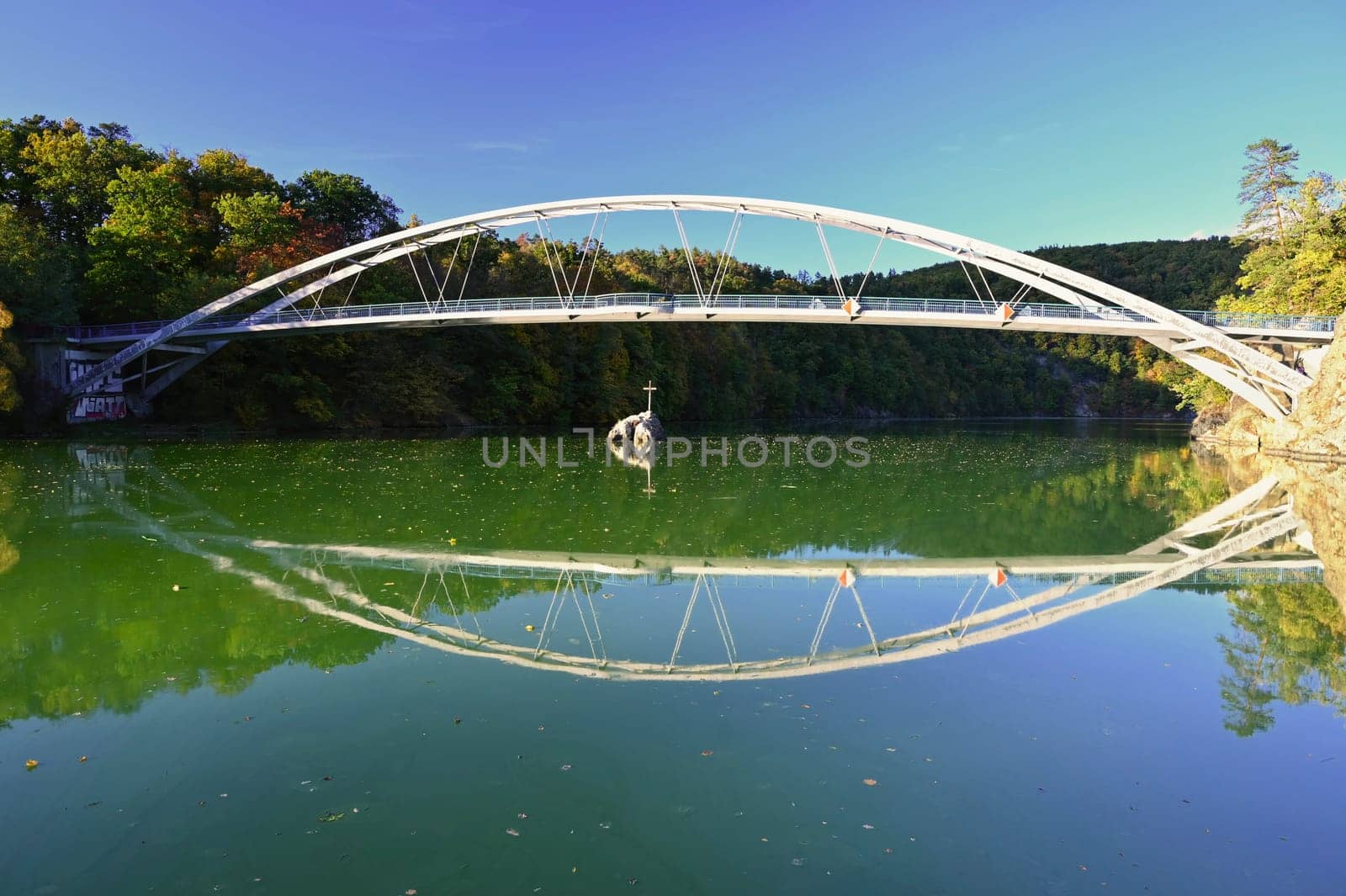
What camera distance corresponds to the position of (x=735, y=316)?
110 feet

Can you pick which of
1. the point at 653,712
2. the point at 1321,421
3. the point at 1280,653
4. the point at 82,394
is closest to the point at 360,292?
the point at 82,394

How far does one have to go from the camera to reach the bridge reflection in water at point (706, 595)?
789 cm

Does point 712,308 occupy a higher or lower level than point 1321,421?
higher

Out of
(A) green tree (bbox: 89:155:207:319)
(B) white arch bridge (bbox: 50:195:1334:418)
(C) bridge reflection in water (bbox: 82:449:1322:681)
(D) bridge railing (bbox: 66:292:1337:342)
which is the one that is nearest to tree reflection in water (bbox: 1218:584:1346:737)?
(C) bridge reflection in water (bbox: 82:449:1322:681)

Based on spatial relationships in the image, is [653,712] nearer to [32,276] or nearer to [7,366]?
[7,366]

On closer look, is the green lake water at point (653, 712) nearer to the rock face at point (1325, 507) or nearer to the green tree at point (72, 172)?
the rock face at point (1325, 507)

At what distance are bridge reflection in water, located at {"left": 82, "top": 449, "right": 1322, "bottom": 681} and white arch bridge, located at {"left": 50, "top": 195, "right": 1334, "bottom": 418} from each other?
694 inches

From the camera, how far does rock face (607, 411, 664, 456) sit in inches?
1320

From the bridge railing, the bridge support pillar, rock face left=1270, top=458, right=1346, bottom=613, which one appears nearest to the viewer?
rock face left=1270, top=458, right=1346, bottom=613

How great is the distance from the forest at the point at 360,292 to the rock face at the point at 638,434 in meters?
13.5

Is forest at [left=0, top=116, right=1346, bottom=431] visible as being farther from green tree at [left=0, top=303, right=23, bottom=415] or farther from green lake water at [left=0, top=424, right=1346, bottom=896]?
green lake water at [left=0, top=424, right=1346, bottom=896]

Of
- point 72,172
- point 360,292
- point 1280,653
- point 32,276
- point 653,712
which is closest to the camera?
point 653,712

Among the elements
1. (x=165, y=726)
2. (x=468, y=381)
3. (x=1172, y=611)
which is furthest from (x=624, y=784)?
(x=468, y=381)

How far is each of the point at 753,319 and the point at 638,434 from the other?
293 inches
